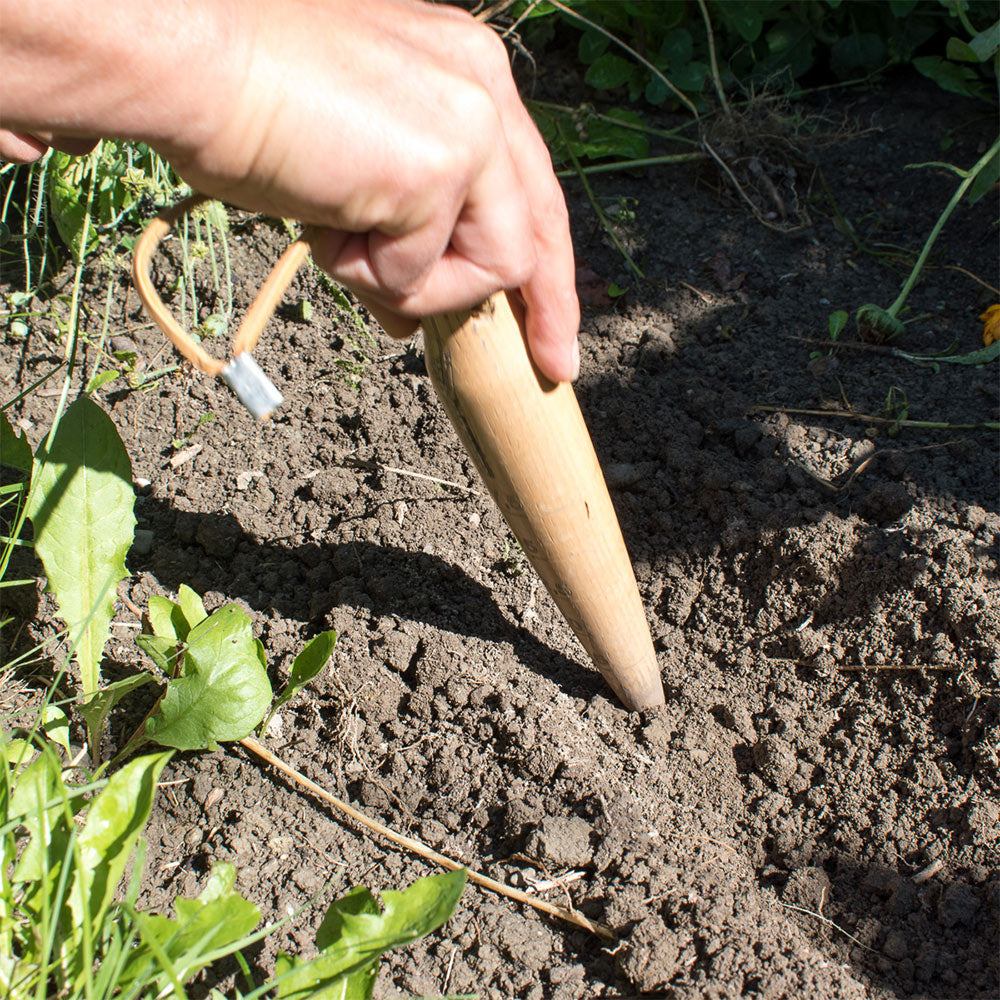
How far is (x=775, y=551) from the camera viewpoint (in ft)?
7.13

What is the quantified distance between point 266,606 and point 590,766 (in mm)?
888

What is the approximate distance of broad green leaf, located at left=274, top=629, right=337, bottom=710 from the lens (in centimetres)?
191

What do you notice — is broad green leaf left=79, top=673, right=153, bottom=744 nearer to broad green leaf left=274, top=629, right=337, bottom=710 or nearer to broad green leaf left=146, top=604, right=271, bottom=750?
broad green leaf left=146, top=604, right=271, bottom=750

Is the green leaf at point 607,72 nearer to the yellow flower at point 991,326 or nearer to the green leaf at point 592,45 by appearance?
the green leaf at point 592,45

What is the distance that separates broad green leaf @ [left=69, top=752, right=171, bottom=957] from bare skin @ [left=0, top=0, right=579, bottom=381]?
88 cm

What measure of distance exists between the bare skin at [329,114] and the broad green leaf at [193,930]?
3.20ft

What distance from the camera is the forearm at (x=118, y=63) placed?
1076 mm

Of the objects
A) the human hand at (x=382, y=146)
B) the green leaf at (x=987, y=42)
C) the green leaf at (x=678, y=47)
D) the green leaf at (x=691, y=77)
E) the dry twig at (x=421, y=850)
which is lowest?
the dry twig at (x=421, y=850)

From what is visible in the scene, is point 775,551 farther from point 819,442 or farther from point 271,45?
point 271,45

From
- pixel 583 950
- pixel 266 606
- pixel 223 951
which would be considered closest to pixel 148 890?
pixel 223 951

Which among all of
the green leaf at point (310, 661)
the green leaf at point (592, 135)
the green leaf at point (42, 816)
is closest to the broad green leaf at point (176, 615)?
the green leaf at point (310, 661)

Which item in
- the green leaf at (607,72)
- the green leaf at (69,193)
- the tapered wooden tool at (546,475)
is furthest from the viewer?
the green leaf at (607,72)

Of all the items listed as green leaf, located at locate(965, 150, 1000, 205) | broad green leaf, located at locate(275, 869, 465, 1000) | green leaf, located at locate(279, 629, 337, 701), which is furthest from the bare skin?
green leaf, located at locate(965, 150, 1000, 205)

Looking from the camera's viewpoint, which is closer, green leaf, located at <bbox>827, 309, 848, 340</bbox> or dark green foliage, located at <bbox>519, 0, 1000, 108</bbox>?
green leaf, located at <bbox>827, 309, 848, 340</bbox>
